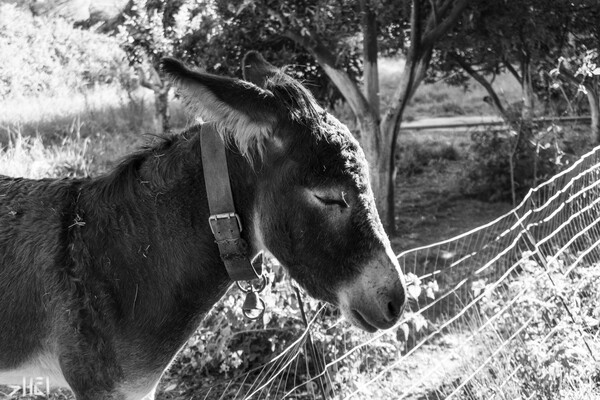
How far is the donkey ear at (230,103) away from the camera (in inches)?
77.6

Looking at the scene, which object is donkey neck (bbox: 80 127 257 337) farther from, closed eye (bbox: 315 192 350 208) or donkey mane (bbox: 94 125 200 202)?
closed eye (bbox: 315 192 350 208)

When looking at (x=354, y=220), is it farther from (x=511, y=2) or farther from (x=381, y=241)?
(x=511, y=2)

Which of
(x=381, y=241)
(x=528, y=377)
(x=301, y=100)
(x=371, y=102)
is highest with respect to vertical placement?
(x=301, y=100)

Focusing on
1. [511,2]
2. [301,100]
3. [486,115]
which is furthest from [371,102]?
[486,115]

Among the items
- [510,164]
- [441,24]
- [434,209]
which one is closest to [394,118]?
[441,24]

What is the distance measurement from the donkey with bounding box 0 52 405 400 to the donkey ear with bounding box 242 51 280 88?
22 centimetres

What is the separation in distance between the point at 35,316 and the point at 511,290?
3.13 m

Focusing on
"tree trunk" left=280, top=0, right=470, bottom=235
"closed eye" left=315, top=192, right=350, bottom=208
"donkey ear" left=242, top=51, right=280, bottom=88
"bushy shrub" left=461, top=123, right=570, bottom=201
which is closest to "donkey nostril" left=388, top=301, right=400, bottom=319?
"closed eye" left=315, top=192, right=350, bottom=208

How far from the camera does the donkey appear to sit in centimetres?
212

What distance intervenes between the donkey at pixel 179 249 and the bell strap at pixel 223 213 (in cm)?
4

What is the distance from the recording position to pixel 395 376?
453 cm

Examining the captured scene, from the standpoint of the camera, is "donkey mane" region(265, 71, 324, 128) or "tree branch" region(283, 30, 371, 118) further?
"tree branch" region(283, 30, 371, 118)

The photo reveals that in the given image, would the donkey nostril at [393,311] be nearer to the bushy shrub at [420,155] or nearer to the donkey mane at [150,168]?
the donkey mane at [150,168]

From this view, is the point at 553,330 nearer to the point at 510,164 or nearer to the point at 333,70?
the point at 333,70
